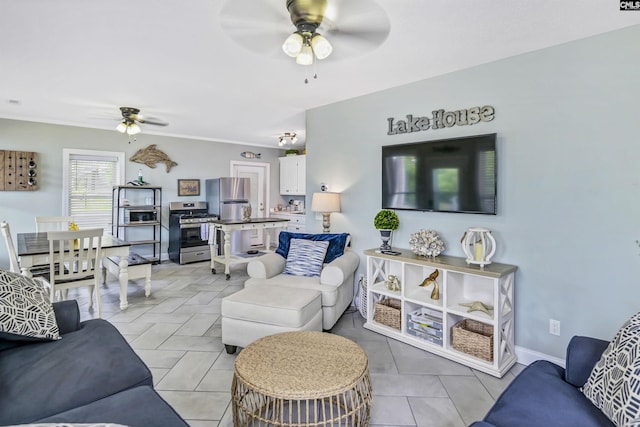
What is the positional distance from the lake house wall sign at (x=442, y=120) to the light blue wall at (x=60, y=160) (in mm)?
4497

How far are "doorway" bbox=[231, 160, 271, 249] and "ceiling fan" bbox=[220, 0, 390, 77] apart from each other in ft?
16.7

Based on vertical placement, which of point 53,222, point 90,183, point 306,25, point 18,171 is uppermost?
point 306,25

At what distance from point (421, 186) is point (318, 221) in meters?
1.56

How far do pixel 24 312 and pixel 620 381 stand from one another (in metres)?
2.78

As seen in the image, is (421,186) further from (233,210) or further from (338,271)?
(233,210)

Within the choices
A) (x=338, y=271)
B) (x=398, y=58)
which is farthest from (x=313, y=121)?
(x=338, y=271)

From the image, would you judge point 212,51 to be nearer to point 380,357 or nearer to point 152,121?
point 380,357

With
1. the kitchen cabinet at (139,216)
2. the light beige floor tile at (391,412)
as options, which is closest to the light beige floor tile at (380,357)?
the light beige floor tile at (391,412)

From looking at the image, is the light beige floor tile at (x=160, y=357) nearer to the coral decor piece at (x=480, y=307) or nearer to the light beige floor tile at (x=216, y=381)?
the light beige floor tile at (x=216, y=381)

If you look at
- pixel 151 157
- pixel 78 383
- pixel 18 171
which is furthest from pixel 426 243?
pixel 18 171

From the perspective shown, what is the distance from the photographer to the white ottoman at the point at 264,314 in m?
2.47

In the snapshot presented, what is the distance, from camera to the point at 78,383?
4.66ft

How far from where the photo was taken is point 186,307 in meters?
3.74

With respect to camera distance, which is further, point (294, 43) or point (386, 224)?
point (386, 224)
